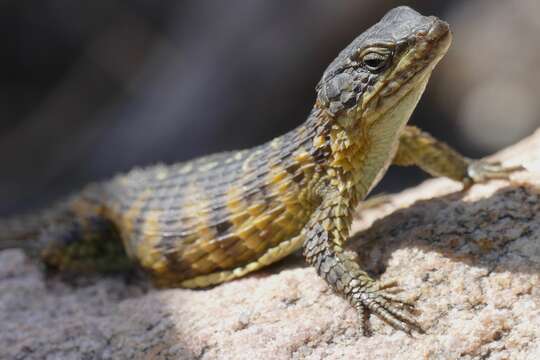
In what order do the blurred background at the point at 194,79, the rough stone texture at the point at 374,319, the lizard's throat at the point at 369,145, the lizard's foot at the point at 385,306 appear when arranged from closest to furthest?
the rough stone texture at the point at 374,319 < the lizard's foot at the point at 385,306 < the lizard's throat at the point at 369,145 < the blurred background at the point at 194,79

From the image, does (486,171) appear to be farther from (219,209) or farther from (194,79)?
(194,79)

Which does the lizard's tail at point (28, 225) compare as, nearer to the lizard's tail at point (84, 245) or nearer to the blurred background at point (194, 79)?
the lizard's tail at point (84, 245)

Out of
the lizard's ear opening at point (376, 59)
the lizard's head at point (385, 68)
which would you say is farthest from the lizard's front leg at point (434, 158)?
the lizard's ear opening at point (376, 59)

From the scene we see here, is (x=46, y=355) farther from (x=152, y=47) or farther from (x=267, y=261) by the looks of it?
(x=152, y=47)

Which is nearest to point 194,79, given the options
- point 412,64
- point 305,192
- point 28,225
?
point 28,225

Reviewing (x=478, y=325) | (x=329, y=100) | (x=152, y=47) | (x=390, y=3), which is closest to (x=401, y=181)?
(x=390, y=3)

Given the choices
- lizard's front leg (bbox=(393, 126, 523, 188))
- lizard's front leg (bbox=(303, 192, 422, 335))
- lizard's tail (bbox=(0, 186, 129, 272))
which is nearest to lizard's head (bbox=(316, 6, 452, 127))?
lizard's front leg (bbox=(303, 192, 422, 335))

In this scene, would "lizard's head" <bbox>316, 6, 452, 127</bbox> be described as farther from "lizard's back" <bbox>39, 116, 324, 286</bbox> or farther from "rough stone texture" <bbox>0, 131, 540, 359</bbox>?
"rough stone texture" <bbox>0, 131, 540, 359</bbox>
